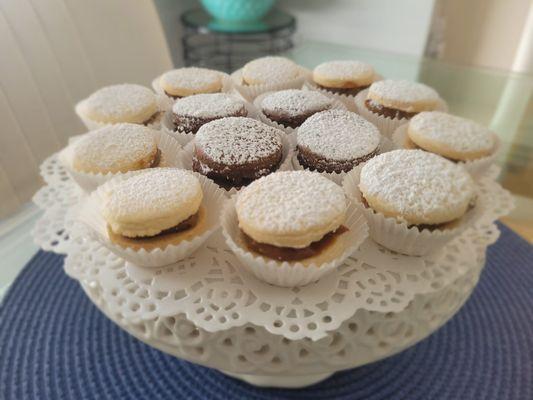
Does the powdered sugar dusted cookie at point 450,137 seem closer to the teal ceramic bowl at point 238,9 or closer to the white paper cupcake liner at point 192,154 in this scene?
the white paper cupcake liner at point 192,154

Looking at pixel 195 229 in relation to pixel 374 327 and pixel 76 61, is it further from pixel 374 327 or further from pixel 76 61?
pixel 76 61

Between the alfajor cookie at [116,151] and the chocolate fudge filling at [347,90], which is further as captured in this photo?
the chocolate fudge filling at [347,90]

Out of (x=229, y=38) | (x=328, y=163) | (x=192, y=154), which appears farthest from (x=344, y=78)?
(x=229, y=38)

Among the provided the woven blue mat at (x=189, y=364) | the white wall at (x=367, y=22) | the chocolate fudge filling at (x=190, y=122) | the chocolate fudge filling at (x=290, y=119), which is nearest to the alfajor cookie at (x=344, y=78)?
the chocolate fudge filling at (x=290, y=119)

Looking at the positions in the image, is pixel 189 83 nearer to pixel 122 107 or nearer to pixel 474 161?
pixel 122 107

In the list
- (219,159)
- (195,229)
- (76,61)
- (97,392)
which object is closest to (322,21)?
(76,61)
